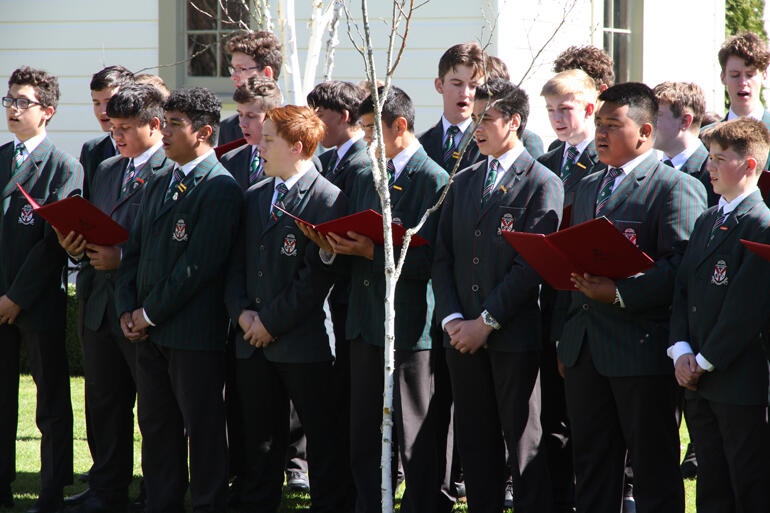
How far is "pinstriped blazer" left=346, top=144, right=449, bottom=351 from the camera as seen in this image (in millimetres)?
4836

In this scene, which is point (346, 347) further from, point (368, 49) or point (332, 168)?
point (368, 49)

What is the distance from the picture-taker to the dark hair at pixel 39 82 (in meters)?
5.82

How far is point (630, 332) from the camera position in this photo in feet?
14.0

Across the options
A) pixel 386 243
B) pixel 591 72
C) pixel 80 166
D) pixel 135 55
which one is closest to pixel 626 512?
pixel 386 243

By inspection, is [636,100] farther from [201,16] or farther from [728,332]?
[201,16]

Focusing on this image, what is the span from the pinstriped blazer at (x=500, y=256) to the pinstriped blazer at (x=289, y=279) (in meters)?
0.62

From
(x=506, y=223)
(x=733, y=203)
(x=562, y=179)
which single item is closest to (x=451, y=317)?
(x=506, y=223)

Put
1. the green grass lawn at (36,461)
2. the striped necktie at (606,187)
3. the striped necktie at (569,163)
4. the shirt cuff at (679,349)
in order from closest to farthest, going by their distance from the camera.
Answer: the shirt cuff at (679,349) → the striped necktie at (606,187) → the striped necktie at (569,163) → the green grass lawn at (36,461)

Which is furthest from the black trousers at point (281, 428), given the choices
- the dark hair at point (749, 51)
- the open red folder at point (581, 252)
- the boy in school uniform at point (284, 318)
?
the dark hair at point (749, 51)

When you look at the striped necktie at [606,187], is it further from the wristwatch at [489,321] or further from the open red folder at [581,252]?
the wristwatch at [489,321]

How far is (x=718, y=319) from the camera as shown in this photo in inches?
157

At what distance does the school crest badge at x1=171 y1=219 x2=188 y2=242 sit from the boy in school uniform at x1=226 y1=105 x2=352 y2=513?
0.27 meters

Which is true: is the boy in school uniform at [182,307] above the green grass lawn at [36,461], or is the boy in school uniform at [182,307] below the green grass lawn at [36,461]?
above

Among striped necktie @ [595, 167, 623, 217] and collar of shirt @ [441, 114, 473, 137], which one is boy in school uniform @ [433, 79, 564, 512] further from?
collar of shirt @ [441, 114, 473, 137]
